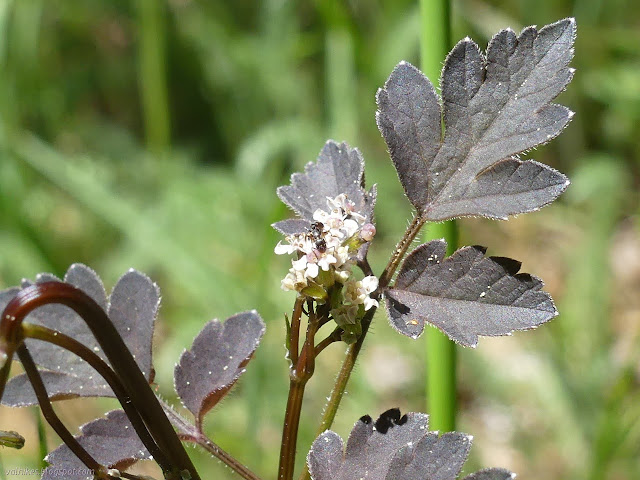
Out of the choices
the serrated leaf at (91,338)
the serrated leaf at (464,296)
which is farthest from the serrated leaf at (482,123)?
the serrated leaf at (91,338)

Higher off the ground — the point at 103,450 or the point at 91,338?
the point at 91,338

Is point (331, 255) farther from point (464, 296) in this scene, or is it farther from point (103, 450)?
point (103, 450)

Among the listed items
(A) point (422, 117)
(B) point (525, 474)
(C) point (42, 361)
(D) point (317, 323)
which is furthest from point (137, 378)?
(B) point (525, 474)

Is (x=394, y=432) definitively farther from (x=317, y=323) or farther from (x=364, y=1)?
(x=364, y=1)

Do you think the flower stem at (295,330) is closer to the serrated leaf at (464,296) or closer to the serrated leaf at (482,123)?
the serrated leaf at (464,296)

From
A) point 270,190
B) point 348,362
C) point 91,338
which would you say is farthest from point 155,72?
point 348,362

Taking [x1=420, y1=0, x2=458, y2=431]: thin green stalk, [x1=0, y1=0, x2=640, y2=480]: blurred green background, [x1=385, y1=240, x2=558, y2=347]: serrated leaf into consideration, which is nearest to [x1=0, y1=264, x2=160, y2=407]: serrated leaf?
[x1=385, y1=240, x2=558, y2=347]: serrated leaf

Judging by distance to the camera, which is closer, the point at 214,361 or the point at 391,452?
the point at 391,452
